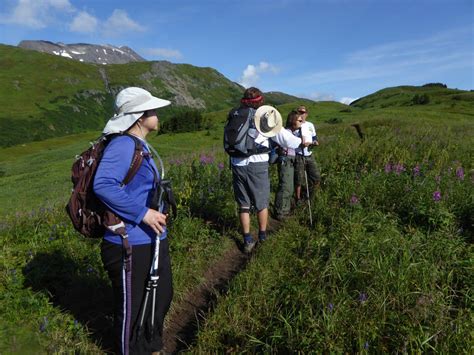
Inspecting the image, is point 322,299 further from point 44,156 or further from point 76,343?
point 44,156

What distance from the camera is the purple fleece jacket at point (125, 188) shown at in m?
2.86

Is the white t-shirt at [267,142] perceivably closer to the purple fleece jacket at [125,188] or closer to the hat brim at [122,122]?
the purple fleece jacket at [125,188]

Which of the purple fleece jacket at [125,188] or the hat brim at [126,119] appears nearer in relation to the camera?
the purple fleece jacket at [125,188]

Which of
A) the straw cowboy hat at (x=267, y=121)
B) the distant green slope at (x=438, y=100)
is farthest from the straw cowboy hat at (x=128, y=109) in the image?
the distant green slope at (x=438, y=100)

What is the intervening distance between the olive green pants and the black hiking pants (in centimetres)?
454

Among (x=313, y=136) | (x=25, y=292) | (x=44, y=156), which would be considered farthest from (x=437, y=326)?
(x=44, y=156)

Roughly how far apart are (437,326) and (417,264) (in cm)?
92

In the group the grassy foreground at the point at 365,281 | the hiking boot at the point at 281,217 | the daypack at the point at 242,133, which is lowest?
the hiking boot at the point at 281,217

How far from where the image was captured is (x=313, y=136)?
8.26 meters

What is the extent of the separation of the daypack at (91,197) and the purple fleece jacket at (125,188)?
0.20 ft

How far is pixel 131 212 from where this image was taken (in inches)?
117

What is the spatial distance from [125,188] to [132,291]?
94cm

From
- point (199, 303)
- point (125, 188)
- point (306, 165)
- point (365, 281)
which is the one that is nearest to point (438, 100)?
point (306, 165)

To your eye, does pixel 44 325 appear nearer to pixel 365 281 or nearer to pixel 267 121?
pixel 365 281
